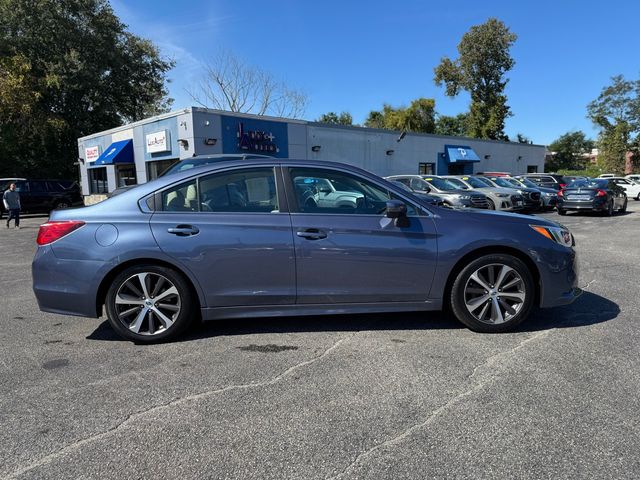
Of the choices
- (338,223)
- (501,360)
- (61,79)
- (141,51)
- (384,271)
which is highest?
(141,51)

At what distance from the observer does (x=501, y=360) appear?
358 centimetres

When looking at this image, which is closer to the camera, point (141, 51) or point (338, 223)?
point (338, 223)

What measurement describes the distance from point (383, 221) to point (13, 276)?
6.49 m

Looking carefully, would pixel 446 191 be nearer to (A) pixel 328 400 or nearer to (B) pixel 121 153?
(A) pixel 328 400

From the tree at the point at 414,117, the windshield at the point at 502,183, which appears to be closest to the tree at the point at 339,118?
the tree at the point at 414,117

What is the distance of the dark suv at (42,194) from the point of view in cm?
1988

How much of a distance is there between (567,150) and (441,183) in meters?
73.0

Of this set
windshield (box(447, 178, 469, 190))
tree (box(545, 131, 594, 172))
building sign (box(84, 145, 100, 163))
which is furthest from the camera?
tree (box(545, 131, 594, 172))

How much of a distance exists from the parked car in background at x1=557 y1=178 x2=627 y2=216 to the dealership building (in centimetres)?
1009

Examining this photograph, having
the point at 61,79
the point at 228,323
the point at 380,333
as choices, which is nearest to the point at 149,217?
the point at 228,323

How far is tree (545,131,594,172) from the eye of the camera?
252 feet

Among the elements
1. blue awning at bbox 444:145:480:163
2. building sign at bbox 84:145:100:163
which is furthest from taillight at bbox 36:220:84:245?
blue awning at bbox 444:145:480:163

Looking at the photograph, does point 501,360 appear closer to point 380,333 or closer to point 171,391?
point 380,333

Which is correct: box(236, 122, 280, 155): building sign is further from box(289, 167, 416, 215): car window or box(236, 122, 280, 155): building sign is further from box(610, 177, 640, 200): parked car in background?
box(610, 177, 640, 200): parked car in background
